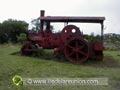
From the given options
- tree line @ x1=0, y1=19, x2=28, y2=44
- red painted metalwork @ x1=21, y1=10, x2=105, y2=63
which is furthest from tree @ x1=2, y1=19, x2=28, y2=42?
red painted metalwork @ x1=21, y1=10, x2=105, y2=63

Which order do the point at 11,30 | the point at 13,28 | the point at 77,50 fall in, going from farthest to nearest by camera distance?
the point at 13,28, the point at 11,30, the point at 77,50

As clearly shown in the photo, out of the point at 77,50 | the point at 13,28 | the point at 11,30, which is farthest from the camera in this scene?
the point at 13,28

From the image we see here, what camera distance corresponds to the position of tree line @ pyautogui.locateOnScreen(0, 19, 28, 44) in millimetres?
46578

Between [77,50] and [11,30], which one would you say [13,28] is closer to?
[11,30]

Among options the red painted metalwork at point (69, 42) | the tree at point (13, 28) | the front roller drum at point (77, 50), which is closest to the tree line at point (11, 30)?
the tree at point (13, 28)

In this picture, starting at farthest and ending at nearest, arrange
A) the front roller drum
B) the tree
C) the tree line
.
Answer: the tree < the tree line < the front roller drum

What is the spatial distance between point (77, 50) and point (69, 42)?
1.95ft

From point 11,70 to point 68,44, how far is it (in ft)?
19.4

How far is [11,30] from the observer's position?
5031 centimetres

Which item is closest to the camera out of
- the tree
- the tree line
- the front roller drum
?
the front roller drum

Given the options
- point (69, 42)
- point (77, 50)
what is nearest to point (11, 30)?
point (69, 42)

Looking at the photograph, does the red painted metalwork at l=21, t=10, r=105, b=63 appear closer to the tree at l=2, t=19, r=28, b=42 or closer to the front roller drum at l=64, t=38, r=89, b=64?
the front roller drum at l=64, t=38, r=89, b=64

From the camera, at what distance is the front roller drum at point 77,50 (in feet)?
61.4

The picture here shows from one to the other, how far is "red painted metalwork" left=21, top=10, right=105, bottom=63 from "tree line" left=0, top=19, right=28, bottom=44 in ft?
82.9
